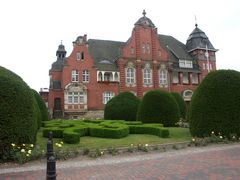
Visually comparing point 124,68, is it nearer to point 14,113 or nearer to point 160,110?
point 160,110

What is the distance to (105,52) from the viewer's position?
165ft

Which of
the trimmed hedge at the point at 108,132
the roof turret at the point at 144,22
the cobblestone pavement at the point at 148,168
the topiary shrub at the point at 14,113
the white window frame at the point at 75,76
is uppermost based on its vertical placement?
the roof turret at the point at 144,22

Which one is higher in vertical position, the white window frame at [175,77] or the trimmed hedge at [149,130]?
the white window frame at [175,77]

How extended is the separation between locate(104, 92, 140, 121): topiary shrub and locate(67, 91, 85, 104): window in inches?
550

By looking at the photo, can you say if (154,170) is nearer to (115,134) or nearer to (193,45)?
(115,134)

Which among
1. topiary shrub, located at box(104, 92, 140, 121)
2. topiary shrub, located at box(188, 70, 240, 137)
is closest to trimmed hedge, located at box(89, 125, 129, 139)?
topiary shrub, located at box(188, 70, 240, 137)

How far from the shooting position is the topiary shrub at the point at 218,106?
15.4 m

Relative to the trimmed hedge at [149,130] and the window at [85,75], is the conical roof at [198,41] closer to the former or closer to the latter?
the window at [85,75]

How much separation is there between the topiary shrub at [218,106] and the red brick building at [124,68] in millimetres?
29239

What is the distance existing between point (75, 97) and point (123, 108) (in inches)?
638

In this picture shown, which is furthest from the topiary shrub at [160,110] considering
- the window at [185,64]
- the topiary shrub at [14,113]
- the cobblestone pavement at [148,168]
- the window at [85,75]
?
the window at [185,64]

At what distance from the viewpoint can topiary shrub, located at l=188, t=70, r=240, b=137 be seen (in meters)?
15.4

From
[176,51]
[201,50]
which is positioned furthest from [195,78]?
[176,51]

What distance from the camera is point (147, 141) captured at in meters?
15.1
